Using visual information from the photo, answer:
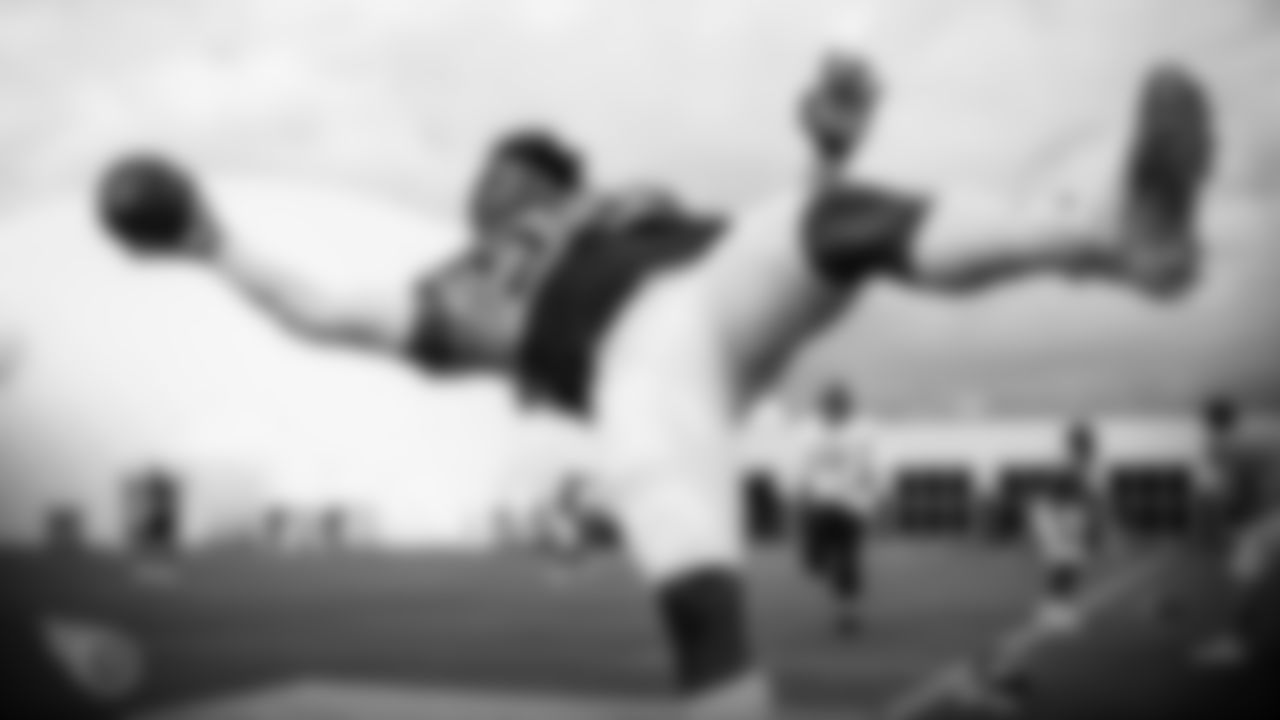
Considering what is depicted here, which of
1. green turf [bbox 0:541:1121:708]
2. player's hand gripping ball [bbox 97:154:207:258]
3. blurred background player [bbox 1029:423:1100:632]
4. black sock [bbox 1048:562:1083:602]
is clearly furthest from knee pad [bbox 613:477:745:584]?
black sock [bbox 1048:562:1083:602]

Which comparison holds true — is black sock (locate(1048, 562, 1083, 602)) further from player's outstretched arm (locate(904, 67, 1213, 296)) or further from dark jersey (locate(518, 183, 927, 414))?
player's outstretched arm (locate(904, 67, 1213, 296))

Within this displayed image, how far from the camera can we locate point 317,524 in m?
23.5

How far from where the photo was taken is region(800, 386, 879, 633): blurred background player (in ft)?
22.9

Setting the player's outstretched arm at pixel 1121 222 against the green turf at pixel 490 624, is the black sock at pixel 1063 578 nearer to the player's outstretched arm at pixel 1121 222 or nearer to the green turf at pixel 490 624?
the green turf at pixel 490 624

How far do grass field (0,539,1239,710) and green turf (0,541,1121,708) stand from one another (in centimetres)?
2

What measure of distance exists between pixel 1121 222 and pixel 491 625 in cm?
674

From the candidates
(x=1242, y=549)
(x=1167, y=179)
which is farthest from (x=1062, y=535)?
(x=1167, y=179)

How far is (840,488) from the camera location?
700 centimetres

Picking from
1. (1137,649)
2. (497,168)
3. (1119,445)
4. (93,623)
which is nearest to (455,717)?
(497,168)

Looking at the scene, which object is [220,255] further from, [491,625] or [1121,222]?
[491,625]

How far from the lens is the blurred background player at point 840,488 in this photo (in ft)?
22.9

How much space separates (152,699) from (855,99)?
436cm

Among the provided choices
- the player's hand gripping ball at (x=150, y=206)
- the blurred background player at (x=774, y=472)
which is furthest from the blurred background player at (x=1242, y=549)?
the blurred background player at (x=774, y=472)

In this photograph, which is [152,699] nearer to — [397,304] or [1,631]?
[1,631]
